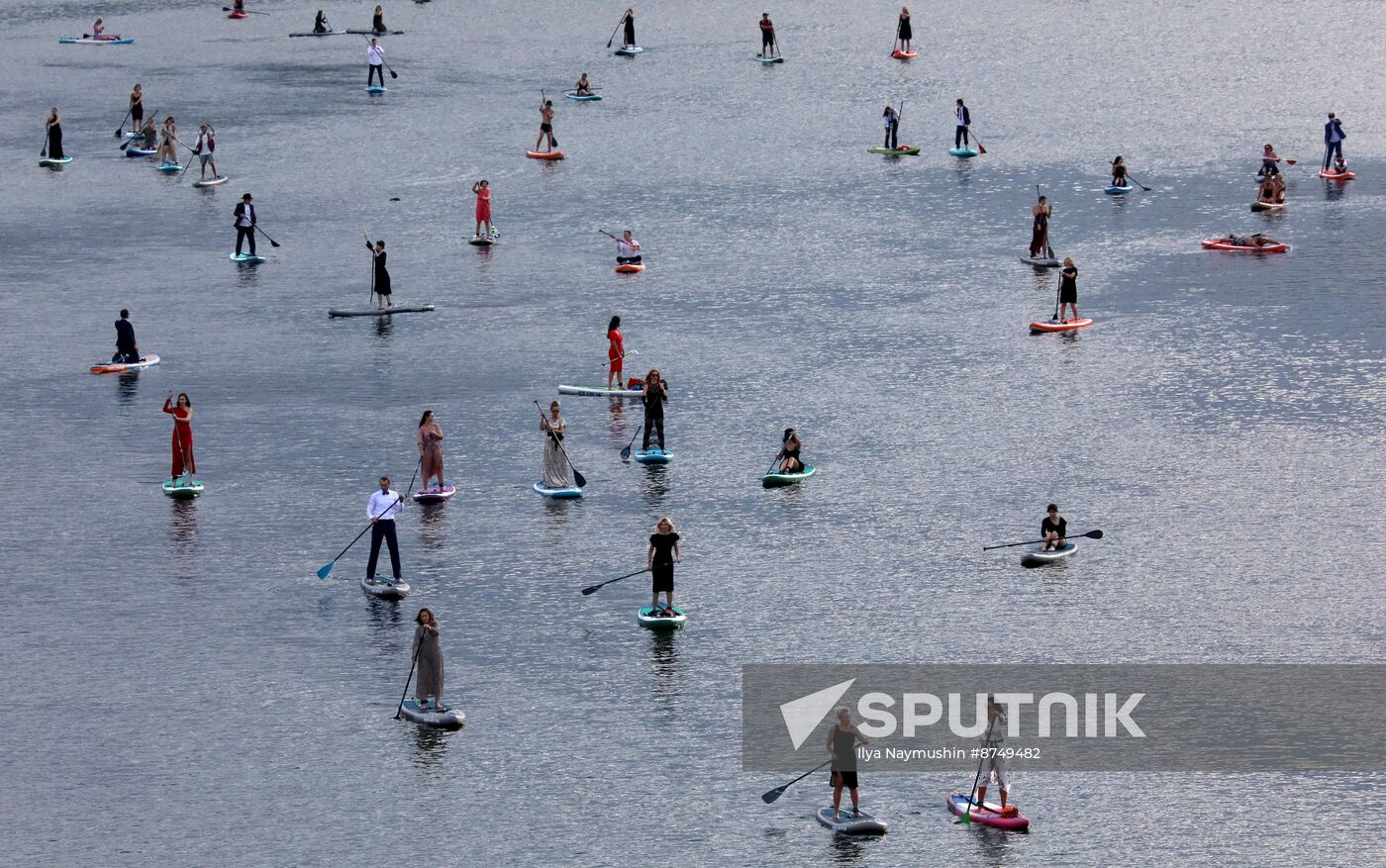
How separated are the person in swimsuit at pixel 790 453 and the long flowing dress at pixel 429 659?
1569cm

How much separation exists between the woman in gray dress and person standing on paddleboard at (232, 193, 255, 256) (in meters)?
39.3

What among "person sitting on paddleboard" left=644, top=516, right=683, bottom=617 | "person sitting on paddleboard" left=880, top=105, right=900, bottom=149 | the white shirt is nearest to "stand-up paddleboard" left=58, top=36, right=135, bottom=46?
"person sitting on paddleboard" left=880, top=105, right=900, bottom=149

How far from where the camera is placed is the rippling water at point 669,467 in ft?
112

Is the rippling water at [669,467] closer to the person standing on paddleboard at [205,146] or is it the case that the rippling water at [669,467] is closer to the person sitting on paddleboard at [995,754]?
the person sitting on paddleboard at [995,754]

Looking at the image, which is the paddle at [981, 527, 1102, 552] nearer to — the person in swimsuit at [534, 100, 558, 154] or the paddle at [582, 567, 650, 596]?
the paddle at [582, 567, 650, 596]

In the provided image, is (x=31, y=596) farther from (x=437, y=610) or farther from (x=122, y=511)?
(x=437, y=610)

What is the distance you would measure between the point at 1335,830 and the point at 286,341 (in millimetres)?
40680

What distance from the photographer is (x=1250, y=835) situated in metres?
32.5

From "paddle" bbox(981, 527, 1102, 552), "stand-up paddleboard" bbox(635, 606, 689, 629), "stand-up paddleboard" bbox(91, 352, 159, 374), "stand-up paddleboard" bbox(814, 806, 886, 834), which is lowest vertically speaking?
"stand-up paddleboard" bbox(814, 806, 886, 834)

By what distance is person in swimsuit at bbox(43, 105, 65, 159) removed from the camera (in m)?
89.6

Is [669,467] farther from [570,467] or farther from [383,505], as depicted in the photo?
[383,505]

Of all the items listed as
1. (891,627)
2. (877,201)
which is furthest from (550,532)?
(877,201)

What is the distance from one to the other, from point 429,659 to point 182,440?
1587 centimetres

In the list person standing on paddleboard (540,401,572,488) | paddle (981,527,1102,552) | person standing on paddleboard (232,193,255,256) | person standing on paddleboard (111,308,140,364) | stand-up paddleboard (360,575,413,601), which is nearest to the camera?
stand-up paddleboard (360,575,413,601)
